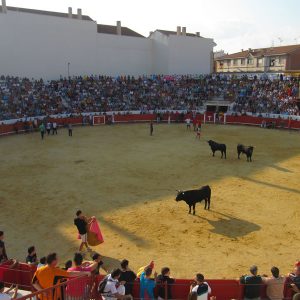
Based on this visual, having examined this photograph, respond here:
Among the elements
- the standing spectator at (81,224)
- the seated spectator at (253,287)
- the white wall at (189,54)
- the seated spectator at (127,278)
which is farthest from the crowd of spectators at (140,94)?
the seated spectator at (253,287)

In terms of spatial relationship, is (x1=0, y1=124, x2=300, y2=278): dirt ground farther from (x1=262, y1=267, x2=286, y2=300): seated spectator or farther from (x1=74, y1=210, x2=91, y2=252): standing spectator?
(x1=262, y1=267, x2=286, y2=300): seated spectator

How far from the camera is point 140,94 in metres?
39.2

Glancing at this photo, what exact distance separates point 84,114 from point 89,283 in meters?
28.4

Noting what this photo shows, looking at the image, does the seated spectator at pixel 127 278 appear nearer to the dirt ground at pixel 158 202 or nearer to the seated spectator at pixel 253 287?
the seated spectator at pixel 253 287

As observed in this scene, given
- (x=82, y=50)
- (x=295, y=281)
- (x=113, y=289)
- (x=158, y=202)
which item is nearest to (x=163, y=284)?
(x=113, y=289)

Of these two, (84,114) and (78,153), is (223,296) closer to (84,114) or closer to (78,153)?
(78,153)

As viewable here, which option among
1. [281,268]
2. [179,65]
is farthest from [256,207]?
[179,65]

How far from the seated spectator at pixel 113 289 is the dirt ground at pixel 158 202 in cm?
281

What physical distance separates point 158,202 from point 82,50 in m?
32.4

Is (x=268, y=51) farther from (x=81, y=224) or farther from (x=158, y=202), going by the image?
(x=81, y=224)

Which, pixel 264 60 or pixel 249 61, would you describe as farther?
pixel 249 61

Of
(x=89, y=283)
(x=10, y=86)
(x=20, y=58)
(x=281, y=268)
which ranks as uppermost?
(x=20, y=58)

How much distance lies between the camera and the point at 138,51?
154 feet

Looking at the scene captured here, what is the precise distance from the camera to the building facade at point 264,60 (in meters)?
53.7
